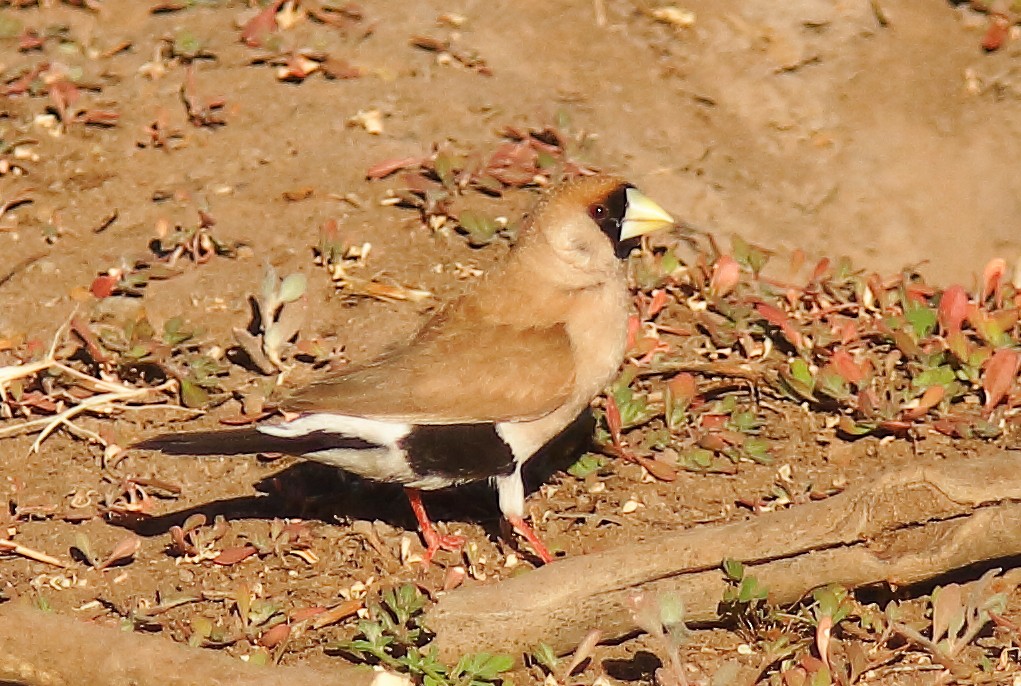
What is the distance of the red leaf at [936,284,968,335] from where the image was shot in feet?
16.8

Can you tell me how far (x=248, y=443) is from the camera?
13.6 ft

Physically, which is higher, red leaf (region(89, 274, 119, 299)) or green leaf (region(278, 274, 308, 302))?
green leaf (region(278, 274, 308, 302))

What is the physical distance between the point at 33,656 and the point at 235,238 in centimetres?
244

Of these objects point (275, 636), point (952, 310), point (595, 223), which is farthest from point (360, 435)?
point (952, 310)

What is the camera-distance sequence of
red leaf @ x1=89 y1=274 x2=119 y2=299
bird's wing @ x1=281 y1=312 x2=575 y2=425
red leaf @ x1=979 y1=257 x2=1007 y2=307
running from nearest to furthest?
bird's wing @ x1=281 y1=312 x2=575 y2=425 → red leaf @ x1=89 y1=274 x2=119 y2=299 → red leaf @ x1=979 y1=257 x2=1007 y2=307

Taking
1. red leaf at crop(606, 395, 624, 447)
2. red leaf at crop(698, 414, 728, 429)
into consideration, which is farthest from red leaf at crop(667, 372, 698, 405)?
red leaf at crop(606, 395, 624, 447)

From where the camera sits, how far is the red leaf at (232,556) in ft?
14.1

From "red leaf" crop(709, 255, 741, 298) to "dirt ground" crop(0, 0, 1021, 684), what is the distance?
20.5 inches

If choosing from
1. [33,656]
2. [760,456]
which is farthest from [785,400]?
[33,656]

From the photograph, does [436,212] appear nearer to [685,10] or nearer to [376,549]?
[376,549]

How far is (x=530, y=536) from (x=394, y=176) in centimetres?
217

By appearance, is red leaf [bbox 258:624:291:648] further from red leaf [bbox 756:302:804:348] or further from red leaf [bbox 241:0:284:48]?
red leaf [bbox 241:0:284:48]

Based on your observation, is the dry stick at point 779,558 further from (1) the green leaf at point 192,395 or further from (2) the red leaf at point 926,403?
(1) the green leaf at point 192,395

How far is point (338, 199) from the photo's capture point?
5844 millimetres
